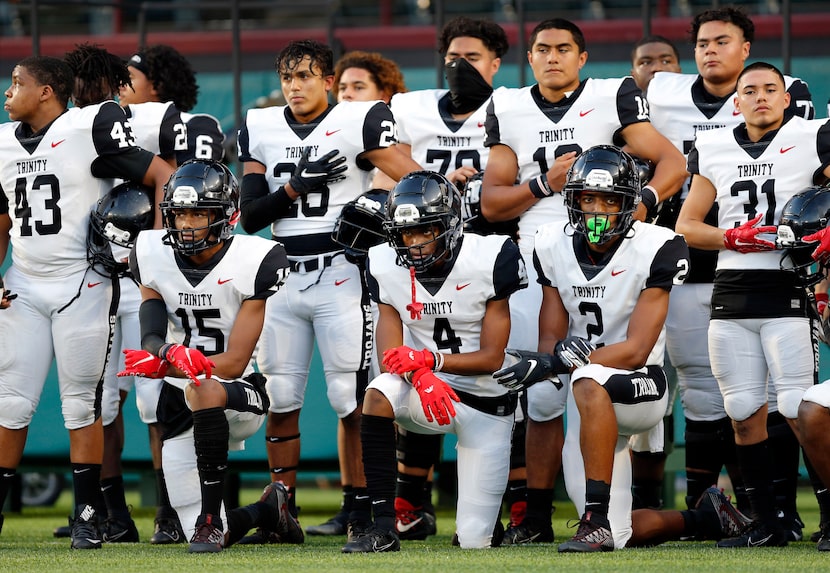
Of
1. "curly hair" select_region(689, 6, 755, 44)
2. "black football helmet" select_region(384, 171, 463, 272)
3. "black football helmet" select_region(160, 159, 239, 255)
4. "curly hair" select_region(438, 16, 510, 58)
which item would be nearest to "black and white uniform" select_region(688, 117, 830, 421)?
"curly hair" select_region(689, 6, 755, 44)

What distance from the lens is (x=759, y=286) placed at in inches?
201

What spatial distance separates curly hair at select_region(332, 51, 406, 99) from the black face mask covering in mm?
724

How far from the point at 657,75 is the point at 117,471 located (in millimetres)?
3109

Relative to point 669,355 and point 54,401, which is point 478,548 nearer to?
point 669,355

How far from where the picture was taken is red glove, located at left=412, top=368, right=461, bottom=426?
185 inches

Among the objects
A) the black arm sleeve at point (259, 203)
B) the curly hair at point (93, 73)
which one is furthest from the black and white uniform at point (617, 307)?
the curly hair at point (93, 73)

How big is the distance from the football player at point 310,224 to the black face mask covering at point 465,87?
15.7 inches

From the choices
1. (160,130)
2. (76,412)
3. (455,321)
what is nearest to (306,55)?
(160,130)

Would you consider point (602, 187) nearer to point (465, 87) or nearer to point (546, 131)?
point (546, 131)

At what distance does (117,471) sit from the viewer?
19.5 feet

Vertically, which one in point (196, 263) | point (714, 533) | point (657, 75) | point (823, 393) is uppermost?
point (657, 75)

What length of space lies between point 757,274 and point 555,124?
1092mm

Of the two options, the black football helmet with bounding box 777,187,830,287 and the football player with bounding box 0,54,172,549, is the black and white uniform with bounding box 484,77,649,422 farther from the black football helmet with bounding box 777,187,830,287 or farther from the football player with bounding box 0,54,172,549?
the football player with bounding box 0,54,172,549

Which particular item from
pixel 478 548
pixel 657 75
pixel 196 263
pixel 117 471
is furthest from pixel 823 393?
Answer: pixel 117 471
